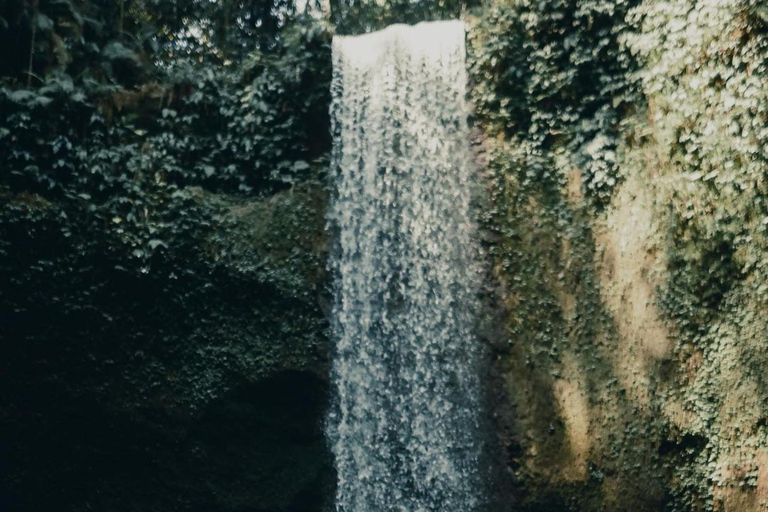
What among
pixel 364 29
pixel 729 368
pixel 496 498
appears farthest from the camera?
pixel 364 29

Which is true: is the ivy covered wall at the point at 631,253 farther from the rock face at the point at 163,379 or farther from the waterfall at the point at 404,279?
the rock face at the point at 163,379

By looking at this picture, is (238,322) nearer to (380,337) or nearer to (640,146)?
(380,337)

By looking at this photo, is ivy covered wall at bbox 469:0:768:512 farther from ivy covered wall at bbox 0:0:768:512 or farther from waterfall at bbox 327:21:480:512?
waterfall at bbox 327:21:480:512

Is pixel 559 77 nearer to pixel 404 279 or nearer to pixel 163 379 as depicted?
pixel 404 279

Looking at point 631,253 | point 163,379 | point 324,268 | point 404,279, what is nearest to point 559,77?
point 631,253

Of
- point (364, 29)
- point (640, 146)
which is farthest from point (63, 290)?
point (364, 29)

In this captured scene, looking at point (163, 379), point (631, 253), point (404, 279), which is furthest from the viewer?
point (404, 279)

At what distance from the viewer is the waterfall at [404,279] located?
6.17m

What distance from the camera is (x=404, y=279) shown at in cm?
666

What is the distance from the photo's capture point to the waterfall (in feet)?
20.2

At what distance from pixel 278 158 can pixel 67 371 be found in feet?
10.0

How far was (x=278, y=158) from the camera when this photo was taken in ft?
24.0

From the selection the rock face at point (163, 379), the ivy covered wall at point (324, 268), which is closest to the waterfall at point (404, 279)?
the ivy covered wall at point (324, 268)

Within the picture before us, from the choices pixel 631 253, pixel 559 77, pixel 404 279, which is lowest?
pixel 404 279
